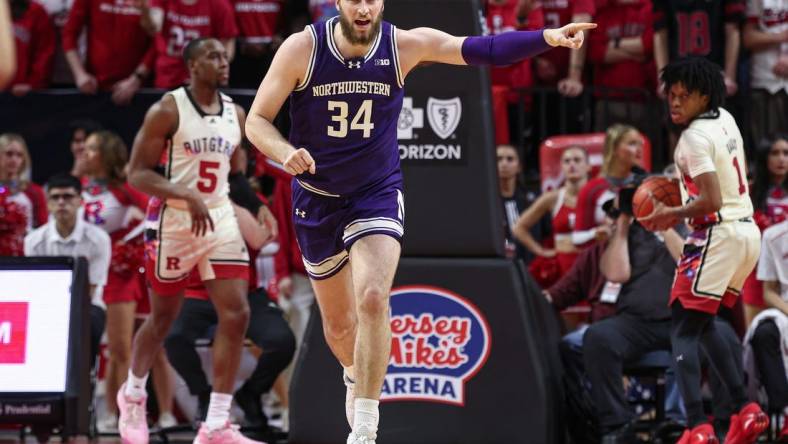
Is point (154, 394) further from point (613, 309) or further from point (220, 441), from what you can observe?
point (613, 309)

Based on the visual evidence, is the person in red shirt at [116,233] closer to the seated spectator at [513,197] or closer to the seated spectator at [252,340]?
the seated spectator at [252,340]

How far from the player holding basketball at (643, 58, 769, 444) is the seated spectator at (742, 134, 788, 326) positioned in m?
1.51

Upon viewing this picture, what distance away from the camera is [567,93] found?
10109 mm

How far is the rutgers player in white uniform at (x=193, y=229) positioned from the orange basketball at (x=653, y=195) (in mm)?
2139

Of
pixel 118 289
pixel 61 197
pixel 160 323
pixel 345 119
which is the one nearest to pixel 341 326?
pixel 345 119

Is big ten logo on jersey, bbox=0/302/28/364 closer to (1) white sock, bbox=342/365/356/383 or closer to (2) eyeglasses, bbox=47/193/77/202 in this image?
(2) eyeglasses, bbox=47/193/77/202

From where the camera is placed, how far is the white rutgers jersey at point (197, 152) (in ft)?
24.3

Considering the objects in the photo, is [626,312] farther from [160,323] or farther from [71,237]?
[71,237]

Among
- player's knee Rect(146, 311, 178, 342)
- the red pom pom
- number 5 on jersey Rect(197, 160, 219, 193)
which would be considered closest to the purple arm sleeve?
number 5 on jersey Rect(197, 160, 219, 193)

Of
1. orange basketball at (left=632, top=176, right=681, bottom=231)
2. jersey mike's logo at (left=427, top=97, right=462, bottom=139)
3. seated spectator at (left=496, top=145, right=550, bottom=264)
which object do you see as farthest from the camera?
seated spectator at (left=496, top=145, right=550, bottom=264)

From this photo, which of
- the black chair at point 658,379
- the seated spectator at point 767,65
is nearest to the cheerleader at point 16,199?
the black chair at point 658,379

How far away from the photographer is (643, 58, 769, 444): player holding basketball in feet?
21.8

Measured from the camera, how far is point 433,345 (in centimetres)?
707

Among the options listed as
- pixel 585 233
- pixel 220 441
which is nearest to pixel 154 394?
pixel 220 441
